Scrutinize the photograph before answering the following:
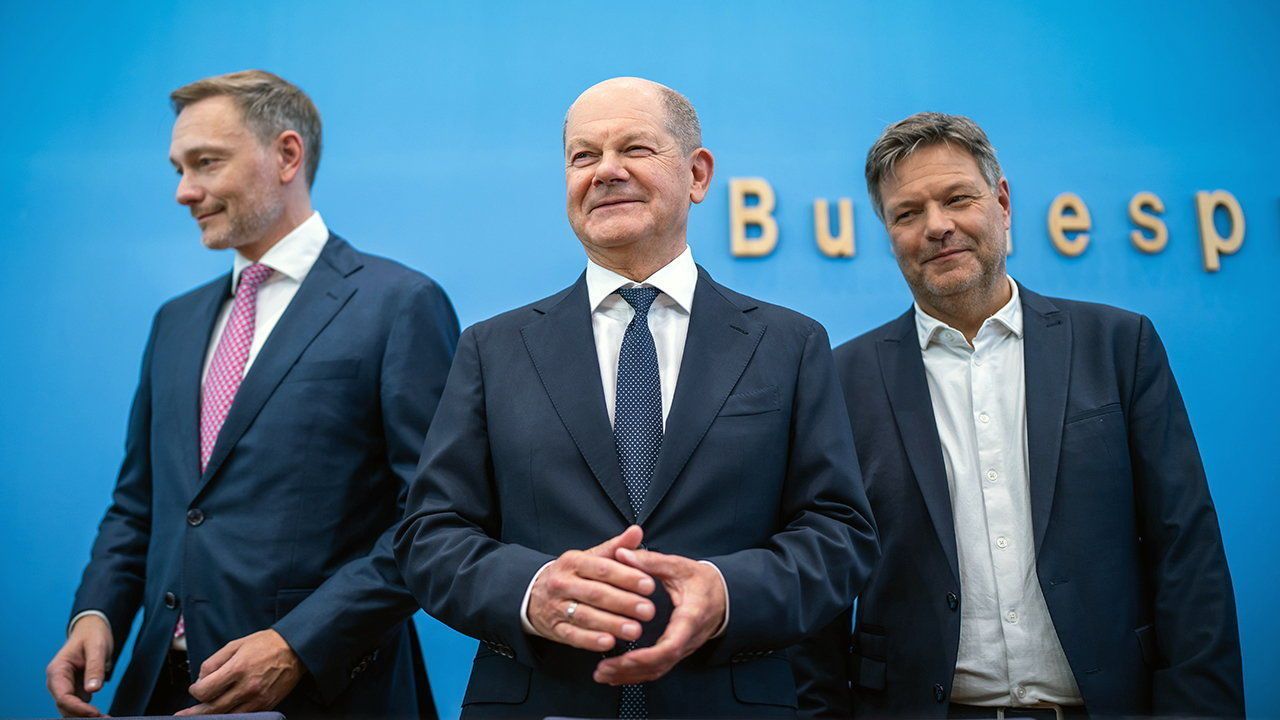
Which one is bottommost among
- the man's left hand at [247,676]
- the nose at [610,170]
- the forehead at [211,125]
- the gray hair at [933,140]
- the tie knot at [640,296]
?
the man's left hand at [247,676]

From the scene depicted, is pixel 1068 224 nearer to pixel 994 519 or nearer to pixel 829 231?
pixel 829 231

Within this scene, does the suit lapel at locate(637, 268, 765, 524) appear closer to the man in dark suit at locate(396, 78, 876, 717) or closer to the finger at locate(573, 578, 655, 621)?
the man in dark suit at locate(396, 78, 876, 717)

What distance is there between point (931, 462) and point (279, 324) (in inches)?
50.2

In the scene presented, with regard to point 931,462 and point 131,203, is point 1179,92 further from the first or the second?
point 131,203

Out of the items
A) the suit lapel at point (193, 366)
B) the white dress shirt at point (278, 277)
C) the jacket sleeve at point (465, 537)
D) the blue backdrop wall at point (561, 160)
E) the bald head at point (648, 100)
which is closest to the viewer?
the jacket sleeve at point (465, 537)

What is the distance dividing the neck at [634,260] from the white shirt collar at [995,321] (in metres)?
0.60

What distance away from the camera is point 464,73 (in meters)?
2.89

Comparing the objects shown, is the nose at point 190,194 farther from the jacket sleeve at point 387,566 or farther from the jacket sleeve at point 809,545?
the jacket sleeve at point 809,545

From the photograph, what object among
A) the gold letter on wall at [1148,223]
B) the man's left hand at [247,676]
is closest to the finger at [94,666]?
the man's left hand at [247,676]

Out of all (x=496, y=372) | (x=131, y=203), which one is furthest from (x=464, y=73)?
(x=496, y=372)

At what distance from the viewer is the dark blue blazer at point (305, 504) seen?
6.15 feet

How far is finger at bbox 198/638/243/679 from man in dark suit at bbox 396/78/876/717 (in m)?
0.51

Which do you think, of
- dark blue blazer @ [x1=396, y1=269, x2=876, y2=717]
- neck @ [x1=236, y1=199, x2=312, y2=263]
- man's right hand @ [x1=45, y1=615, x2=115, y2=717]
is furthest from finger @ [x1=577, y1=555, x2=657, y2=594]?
neck @ [x1=236, y1=199, x2=312, y2=263]

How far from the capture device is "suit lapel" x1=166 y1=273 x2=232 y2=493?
2014mm
